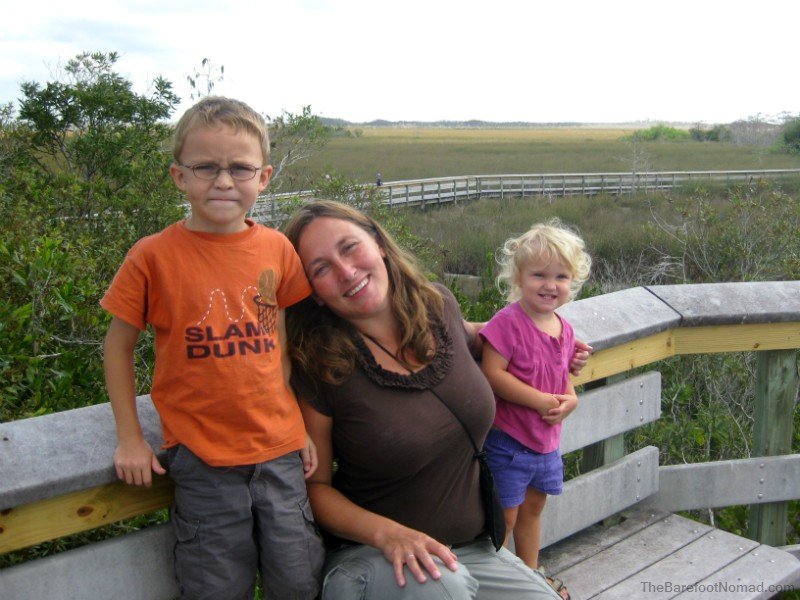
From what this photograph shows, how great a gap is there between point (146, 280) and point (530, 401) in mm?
1137

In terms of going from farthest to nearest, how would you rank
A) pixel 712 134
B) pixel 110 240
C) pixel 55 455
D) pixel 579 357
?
pixel 712 134, pixel 110 240, pixel 579 357, pixel 55 455

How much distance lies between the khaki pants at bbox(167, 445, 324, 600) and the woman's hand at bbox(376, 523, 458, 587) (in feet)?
0.56

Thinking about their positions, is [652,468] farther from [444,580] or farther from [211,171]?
[211,171]

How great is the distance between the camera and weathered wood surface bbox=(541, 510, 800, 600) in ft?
8.82

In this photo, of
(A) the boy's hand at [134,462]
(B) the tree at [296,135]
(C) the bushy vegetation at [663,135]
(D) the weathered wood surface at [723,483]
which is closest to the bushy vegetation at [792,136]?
(C) the bushy vegetation at [663,135]

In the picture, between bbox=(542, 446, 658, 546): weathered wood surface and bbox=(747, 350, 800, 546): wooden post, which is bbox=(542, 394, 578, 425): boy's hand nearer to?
bbox=(542, 446, 658, 546): weathered wood surface

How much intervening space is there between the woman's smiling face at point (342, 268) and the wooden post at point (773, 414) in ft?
6.01

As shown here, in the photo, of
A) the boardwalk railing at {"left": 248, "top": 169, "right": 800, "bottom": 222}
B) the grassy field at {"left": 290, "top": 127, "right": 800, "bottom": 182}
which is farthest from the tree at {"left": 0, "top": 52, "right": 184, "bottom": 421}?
the grassy field at {"left": 290, "top": 127, "right": 800, "bottom": 182}

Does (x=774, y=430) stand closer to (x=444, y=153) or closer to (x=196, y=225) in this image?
(x=196, y=225)

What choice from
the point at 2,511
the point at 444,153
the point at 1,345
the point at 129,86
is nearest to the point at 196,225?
the point at 2,511

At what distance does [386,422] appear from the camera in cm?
207

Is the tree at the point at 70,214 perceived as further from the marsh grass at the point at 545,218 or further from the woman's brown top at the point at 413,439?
the marsh grass at the point at 545,218

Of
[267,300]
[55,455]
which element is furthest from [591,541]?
[55,455]

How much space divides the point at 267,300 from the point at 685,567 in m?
1.75
